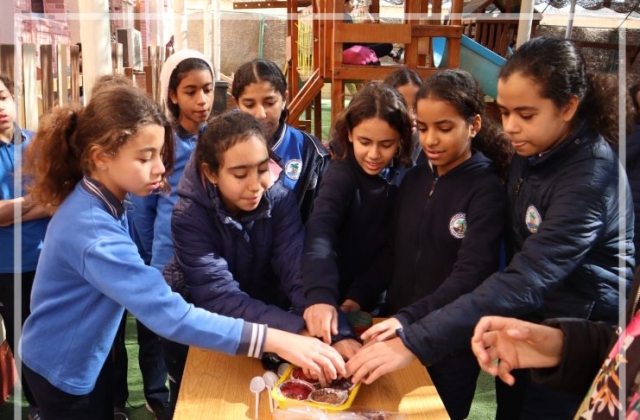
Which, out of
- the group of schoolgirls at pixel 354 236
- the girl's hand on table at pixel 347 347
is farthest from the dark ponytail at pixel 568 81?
the girl's hand on table at pixel 347 347

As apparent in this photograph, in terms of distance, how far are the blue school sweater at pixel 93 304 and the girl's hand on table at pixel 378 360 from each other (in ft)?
0.77

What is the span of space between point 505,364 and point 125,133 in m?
1.08

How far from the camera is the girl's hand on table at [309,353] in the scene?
1.29m

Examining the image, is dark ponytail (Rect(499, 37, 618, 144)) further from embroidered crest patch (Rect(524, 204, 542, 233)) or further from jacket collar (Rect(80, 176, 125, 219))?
jacket collar (Rect(80, 176, 125, 219))

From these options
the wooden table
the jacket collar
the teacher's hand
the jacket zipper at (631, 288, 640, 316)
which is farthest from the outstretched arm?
the jacket zipper at (631, 288, 640, 316)

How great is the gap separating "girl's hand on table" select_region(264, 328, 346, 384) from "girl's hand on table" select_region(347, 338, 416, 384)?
1.3 inches

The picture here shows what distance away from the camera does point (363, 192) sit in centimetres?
189

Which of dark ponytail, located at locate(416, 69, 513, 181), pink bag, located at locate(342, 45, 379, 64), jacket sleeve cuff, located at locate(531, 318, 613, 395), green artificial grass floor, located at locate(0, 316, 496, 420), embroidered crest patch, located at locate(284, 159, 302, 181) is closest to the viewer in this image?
jacket sleeve cuff, located at locate(531, 318, 613, 395)

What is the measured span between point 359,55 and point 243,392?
3314mm

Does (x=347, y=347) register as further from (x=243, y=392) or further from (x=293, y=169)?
(x=293, y=169)

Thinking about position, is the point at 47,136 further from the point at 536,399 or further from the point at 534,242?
the point at 536,399

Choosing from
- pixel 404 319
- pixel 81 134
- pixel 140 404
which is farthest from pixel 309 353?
pixel 140 404

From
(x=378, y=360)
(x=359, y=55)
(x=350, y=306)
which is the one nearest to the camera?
(x=378, y=360)

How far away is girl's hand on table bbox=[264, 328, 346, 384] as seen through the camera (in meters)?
1.29
